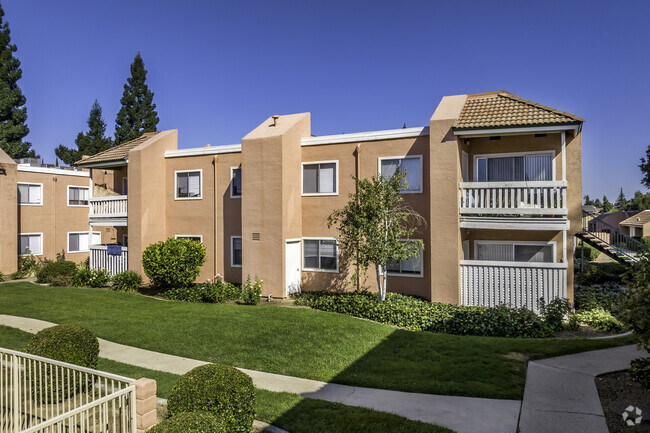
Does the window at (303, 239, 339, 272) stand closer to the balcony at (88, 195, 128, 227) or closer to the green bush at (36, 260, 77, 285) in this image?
the balcony at (88, 195, 128, 227)

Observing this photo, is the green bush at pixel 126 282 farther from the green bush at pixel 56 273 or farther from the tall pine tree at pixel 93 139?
the tall pine tree at pixel 93 139

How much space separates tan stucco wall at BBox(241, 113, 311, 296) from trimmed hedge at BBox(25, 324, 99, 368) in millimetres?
8741

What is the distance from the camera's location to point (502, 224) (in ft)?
45.7

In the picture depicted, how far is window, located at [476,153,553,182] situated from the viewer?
14789 mm

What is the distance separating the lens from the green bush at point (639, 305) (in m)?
6.07

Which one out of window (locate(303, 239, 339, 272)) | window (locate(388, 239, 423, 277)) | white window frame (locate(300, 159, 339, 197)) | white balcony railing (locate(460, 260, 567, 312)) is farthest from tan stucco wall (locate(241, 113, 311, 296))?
white balcony railing (locate(460, 260, 567, 312))

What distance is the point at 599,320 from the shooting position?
12.1 m

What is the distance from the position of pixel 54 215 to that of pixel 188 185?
12.2 m

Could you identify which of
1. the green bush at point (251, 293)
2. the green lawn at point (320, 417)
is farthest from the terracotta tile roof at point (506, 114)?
the green lawn at point (320, 417)

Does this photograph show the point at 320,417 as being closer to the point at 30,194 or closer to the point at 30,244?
the point at 30,244

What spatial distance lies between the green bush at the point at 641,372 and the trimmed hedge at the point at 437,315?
4143 mm

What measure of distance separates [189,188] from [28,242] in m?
12.5

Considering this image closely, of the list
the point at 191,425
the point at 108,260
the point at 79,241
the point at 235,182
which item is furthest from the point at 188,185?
the point at 191,425

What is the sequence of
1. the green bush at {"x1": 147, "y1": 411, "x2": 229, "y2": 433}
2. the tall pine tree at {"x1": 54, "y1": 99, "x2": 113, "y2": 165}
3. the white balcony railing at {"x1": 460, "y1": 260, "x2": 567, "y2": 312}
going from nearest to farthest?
the green bush at {"x1": 147, "y1": 411, "x2": 229, "y2": 433} < the white balcony railing at {"x1": 460, "y1": 260, "x2": 567, "y2": 312} < the tall pine tree at {"x1": 54, "y1": 99, "x2": 113, "y2": 165}
